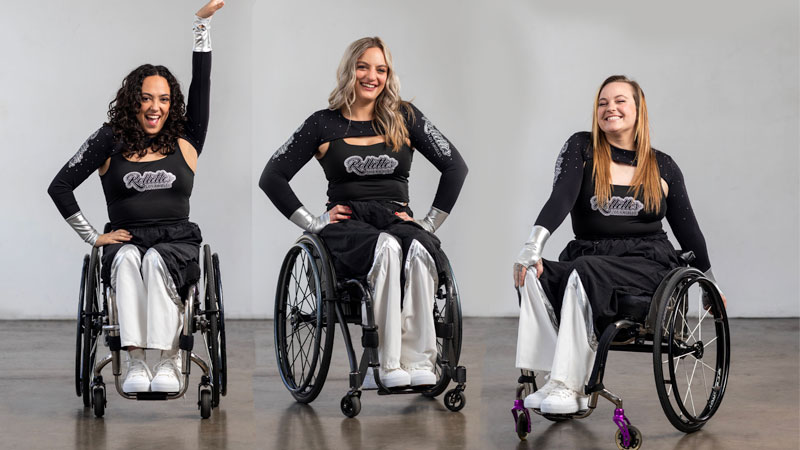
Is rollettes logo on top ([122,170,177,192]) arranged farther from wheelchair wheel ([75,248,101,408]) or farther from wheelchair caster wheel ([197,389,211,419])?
wheelchair caster wheel ([197,389,211,419])

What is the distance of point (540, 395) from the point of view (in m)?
2.75

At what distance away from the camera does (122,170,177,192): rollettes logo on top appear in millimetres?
3236

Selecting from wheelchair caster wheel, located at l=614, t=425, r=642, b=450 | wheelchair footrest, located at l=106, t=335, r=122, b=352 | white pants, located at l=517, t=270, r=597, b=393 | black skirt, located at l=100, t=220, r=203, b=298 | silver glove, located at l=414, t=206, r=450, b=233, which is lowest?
wheelchair caster wheel, located at l=614, t=425, r=642, b=450

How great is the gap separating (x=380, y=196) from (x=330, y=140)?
0.26m

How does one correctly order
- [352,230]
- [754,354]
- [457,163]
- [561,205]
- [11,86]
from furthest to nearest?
[11,86] < [754,354] < [457,163] < [352,230] < [561,205]

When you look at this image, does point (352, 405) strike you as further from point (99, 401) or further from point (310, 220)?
point (99, 401)

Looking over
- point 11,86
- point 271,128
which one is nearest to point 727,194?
point 271,128

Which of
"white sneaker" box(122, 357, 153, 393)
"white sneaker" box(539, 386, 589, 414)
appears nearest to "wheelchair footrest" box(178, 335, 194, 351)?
"white sneaker" box(122, 357, 153, 393)

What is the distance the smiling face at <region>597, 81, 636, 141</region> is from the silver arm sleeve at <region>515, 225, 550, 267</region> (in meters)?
0.45

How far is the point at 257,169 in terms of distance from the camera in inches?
233

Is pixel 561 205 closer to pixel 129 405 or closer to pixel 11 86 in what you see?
pixel 129 405

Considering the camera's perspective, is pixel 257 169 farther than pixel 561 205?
Yes

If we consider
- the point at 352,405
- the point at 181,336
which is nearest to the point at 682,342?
the point at 352,405

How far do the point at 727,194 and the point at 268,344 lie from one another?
2968 millimetres
